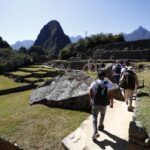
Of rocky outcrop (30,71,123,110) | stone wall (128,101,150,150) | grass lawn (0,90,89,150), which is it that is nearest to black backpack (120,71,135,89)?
rocky outcrop (30,71,123,110)

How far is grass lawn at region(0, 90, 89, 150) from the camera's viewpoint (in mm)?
8312

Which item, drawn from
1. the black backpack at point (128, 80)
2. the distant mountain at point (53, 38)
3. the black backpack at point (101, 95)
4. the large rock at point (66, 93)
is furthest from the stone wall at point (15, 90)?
the distant mountain at point (53, 38)

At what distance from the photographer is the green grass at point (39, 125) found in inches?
328

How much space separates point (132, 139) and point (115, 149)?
68cm

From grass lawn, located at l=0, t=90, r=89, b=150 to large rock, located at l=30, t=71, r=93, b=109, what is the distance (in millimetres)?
323

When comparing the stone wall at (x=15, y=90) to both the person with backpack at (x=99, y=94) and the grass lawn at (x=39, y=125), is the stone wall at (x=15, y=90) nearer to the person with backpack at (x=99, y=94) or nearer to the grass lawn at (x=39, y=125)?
the grass lawn at (x=39, y=125)

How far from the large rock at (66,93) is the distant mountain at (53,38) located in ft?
438

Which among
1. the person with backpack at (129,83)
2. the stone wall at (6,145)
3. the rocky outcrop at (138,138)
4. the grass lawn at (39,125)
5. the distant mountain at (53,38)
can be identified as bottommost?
the stone wall at (6,145)

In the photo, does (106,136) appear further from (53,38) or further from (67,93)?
(53,38)

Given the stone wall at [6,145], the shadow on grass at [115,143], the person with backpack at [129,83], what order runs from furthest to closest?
the person with backpack at [129,83]
the stone wall at [6,145]
the shadow on grass at [115,143]

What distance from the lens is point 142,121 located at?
22.6 feet

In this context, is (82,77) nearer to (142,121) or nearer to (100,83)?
(100,83)

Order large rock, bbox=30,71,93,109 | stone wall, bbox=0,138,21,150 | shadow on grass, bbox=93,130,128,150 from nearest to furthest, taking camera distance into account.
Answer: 1. shadow on grass, bbox=93,130,128,150
2. stone wall, bbox=0,138,21,150
3. large rock, bbox=30,71,93,109

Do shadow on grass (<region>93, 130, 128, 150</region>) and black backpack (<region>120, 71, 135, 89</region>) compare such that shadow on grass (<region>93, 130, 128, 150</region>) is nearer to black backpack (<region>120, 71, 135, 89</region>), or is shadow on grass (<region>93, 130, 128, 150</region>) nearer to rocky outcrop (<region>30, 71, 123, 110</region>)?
black backpack (<region>120, 71, 135, 89</region>)
